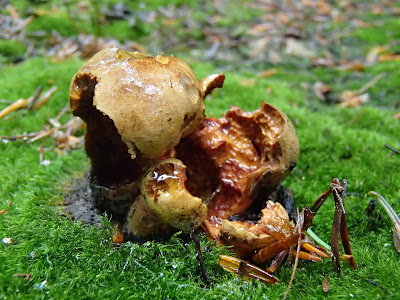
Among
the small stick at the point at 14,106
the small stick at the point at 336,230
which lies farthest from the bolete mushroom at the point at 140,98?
the small stick at the point at 14,106

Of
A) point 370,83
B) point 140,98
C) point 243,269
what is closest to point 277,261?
point 243,269

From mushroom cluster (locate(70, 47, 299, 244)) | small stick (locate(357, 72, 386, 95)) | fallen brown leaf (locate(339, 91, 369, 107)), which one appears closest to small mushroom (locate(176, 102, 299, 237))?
mushroom cluster (locate(70, 47, 299, 244))

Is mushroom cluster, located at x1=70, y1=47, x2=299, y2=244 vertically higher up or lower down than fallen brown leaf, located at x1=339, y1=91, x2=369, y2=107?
higher up

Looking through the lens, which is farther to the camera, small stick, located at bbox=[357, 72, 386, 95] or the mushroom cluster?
small stick, located at bbox=[357, 72, 386, 95]

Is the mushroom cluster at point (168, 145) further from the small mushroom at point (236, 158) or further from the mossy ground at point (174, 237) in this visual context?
the mossy ground at point (174, 237)

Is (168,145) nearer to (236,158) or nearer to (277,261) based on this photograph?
(236,158)

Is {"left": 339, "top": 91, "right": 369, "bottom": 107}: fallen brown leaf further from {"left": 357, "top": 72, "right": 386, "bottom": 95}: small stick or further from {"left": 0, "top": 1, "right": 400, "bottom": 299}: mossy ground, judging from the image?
A: {"left": 0, "top": 1, "right": 400, "bottom": 299}: mossy ground

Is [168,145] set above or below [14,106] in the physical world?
above
